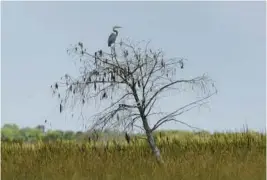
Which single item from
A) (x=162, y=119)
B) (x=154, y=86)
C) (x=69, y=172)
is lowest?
(x=69, y=172)

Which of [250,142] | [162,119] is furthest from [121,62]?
[250,142]

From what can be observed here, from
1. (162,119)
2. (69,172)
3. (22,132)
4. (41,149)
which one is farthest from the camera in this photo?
(22,132)

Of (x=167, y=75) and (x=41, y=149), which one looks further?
(x=41, y=149)

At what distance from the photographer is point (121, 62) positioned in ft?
34.8

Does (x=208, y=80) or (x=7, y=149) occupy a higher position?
(x=208, y=80)

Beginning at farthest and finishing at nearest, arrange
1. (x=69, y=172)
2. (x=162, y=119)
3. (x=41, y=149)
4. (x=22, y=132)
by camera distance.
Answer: (x=22, y=132), (x=41, y=149), (x=162, y=119), (x=69, y=172)

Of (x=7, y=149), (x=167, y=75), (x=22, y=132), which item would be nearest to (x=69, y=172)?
(x=167, y=75)

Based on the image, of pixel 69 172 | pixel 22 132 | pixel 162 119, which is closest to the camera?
pixel 69 172

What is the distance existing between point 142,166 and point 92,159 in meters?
1.40

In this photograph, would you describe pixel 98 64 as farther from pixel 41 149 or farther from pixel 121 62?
pixel 41 149

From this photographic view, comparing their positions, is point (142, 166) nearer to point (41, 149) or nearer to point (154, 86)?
point (154, 86)

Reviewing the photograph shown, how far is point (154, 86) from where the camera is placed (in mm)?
10562

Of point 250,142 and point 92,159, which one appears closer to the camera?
point 92,159

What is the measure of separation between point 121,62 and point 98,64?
477mm
